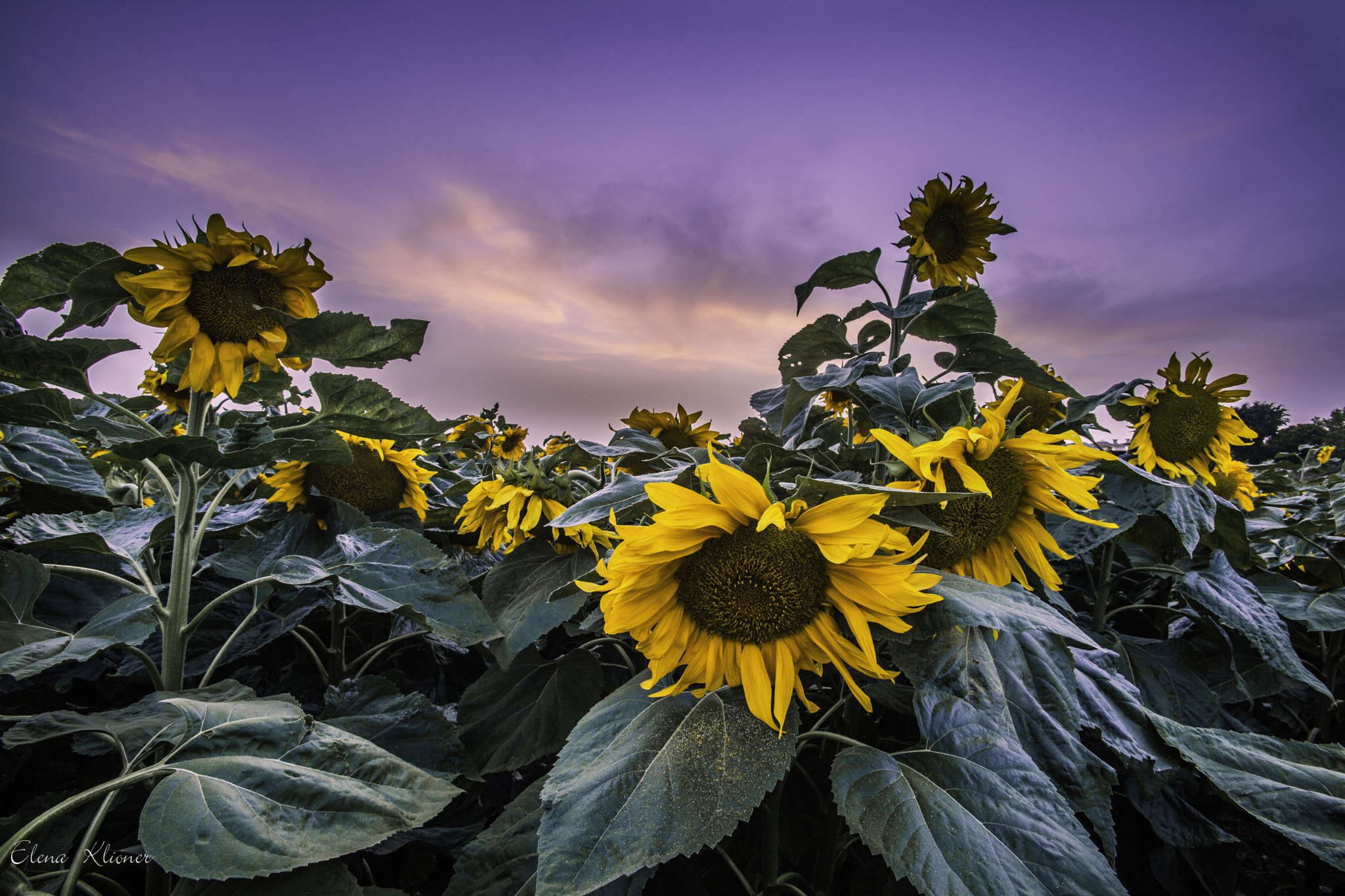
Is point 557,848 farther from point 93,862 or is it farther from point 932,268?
point 932,268

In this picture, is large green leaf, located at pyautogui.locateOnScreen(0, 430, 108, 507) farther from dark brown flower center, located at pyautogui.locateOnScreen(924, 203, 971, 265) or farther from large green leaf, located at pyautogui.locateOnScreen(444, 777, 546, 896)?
dark brown flower center, located at pyautogui.locateOnScreen(924, 203, 971, 265)

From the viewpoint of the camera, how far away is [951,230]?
216 cm

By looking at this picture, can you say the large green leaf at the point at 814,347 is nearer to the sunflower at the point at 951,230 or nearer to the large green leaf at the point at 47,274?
the sunflower at the point at 951,230

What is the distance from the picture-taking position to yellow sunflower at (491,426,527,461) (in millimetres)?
4734

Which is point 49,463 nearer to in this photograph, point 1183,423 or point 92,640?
point 92,640

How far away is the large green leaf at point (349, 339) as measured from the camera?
125cm

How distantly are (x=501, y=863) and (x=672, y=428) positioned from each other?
1.56 m

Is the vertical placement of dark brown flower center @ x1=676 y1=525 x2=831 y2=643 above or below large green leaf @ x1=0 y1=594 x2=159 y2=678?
above

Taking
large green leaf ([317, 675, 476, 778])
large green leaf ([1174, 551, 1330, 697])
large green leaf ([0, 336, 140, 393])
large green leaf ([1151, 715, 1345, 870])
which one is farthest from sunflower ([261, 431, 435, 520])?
large green leaf ([1174, 551, 1330, 697])

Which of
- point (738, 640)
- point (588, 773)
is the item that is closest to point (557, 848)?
point (588, 773)

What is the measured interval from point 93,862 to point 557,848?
870mm

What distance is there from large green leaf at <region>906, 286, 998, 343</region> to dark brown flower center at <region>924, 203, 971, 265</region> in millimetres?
570

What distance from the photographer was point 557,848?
2.29 feet

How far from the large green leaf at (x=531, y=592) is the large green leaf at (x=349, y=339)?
562 mm
